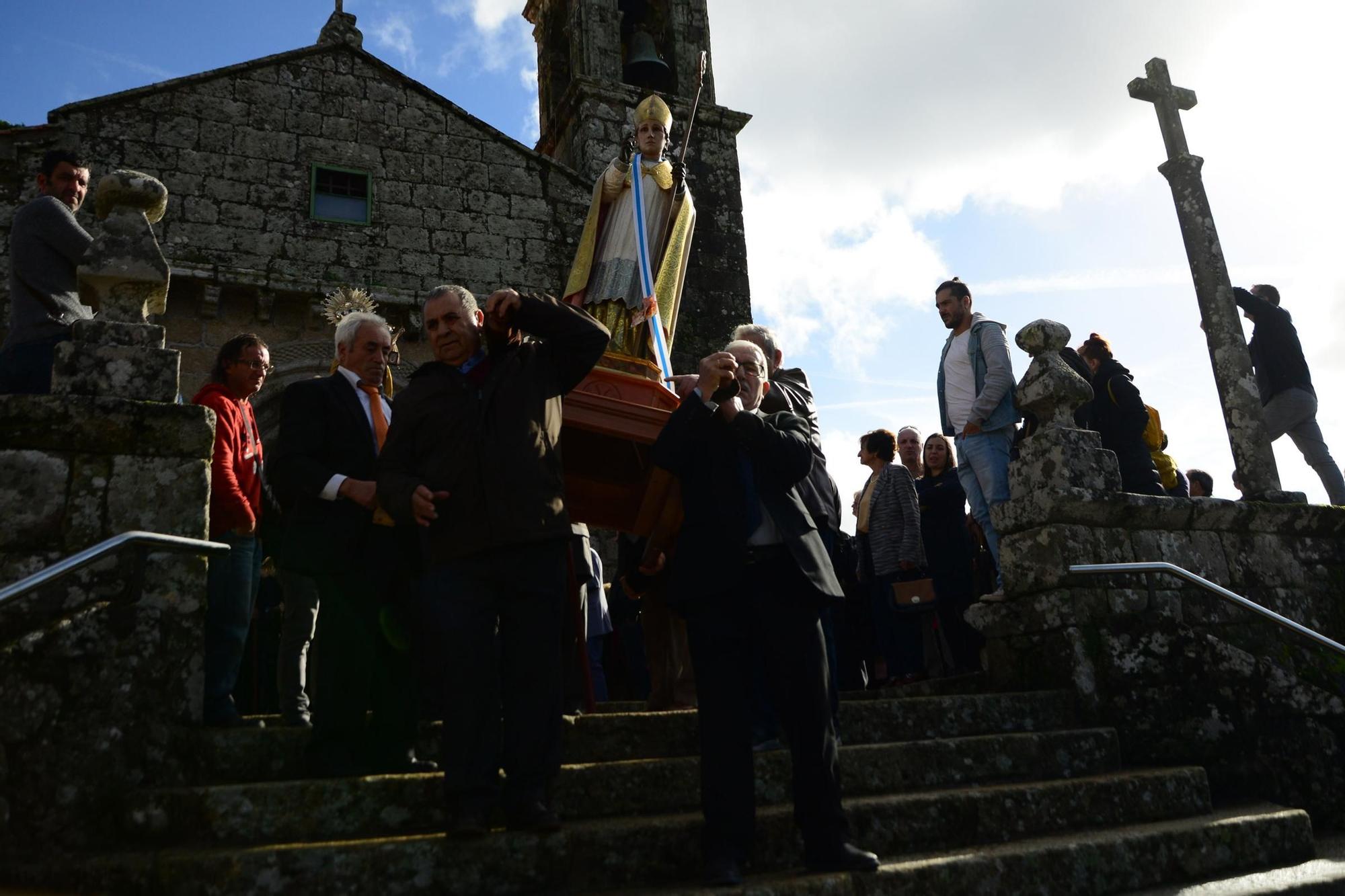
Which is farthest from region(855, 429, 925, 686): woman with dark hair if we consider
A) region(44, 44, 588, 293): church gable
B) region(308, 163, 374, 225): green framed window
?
region(308, 163, 374, 225): green framed window

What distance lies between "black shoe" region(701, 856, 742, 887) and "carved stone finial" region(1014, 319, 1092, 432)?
298 cm

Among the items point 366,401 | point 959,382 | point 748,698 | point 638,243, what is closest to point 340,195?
point 638,243

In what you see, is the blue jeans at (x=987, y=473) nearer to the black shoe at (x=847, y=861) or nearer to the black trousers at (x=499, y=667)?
the black shoe at (x=847, y=861)

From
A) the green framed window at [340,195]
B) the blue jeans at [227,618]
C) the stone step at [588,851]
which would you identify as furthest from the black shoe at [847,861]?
the green framed window at [340,195]

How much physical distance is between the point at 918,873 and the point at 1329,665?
3.05m

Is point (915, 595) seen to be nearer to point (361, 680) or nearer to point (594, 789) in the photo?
point (594, 789)

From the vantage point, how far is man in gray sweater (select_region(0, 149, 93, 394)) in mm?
4074

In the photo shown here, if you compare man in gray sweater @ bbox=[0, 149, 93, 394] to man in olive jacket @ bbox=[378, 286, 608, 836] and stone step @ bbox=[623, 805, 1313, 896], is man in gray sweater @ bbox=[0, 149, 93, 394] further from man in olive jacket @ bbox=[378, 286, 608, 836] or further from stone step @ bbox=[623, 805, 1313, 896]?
stone step @ bbox=[623, 805, 1313, 896]

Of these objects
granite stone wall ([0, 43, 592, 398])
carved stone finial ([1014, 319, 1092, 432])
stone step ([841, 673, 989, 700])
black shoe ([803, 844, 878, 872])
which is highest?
granite stone wall ([0, 43, 592, 398])

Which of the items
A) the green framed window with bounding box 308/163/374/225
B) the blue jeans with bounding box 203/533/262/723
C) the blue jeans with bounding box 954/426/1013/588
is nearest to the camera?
the blue jeans with bounding box 203/533/262/723

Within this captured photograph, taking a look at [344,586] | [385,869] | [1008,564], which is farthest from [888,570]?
[385,869]

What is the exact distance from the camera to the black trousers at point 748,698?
9.64ft

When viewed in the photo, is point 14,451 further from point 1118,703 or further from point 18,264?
point 1118,703

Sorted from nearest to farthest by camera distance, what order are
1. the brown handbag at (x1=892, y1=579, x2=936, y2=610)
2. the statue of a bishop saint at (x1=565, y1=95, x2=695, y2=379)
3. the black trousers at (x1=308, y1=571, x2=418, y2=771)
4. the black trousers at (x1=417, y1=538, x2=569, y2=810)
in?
1. the black trousers at (x1=417, y1=538, x2=569, y2=810)
2. the black trousers at (x1=308, y1=571, x2=418, y2=771)
3. the brown handbag at (x1=892, y1=579, x2=936, y2=610)
4. the statue of a bishop saint at (x1=565, y1=95, x2=695, y2=379)
